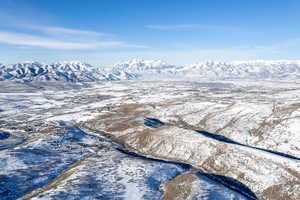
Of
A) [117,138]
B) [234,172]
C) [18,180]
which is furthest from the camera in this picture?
[117,138]

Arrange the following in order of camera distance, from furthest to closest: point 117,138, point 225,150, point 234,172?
point 117,138 < point 225,150 < point 234,172

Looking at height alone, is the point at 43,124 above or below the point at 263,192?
below

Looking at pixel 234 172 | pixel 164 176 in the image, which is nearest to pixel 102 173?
pixel 164 176

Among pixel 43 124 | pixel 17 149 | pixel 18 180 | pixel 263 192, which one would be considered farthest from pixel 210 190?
pixel 43 124

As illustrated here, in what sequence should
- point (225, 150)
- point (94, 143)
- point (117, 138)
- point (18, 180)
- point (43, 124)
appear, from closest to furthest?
point (18, 180)
point (225, 150)
point (94, 143)
point (117, 138)
point (43, 124)

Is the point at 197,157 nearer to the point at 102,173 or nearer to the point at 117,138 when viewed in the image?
the point at 102,173

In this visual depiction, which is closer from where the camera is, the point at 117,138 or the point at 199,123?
the point at 117,138

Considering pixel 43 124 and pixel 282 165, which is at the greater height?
pixel 282 165

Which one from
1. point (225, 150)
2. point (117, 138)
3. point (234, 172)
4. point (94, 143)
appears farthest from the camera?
point (117, 138)

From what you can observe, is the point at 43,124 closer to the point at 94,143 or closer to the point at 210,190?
the point at 94,143
